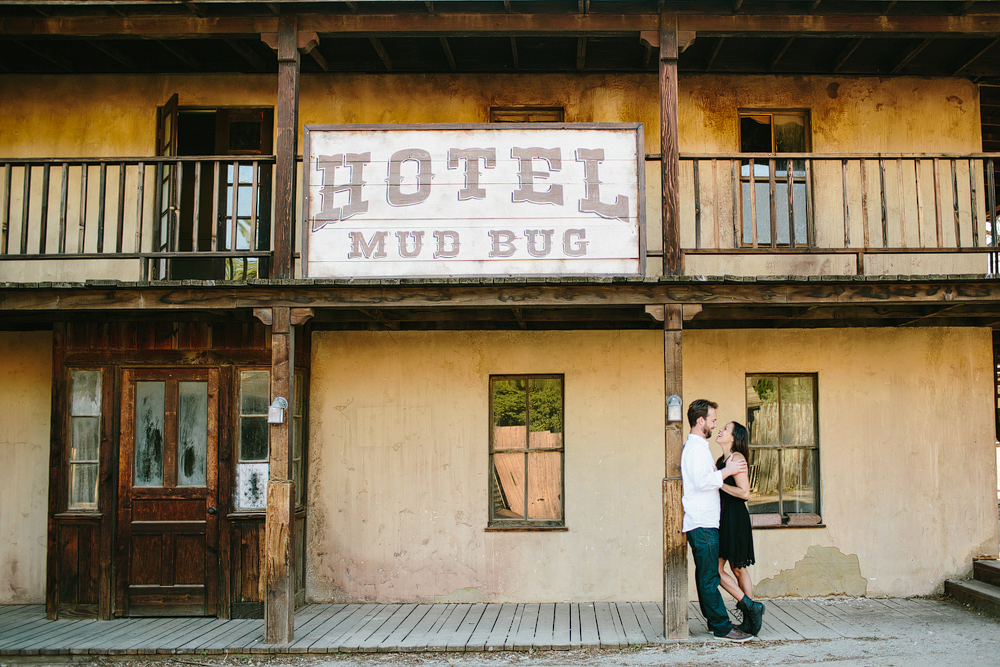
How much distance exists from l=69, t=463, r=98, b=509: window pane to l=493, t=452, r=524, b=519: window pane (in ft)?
13.6

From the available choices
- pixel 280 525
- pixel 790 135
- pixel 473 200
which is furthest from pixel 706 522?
pixel 790 135

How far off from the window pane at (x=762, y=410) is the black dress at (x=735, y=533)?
6.90 ft

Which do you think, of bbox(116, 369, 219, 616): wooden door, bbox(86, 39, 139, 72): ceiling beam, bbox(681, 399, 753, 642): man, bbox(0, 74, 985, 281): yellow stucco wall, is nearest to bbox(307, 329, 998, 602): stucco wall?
bbox(116, 369, 219, 616): wooden door

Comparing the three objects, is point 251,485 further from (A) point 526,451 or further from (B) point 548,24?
(B) point 548,24

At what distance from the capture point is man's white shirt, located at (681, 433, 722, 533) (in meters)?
6.69

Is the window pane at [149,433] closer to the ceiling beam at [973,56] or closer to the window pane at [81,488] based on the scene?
the window pane at [81,488]

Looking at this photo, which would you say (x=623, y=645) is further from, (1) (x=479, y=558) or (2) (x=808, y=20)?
(2) (x=808, y=20)

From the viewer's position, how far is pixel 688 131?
8992mm

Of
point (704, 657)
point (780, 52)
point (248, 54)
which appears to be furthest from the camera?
point (248, 54)

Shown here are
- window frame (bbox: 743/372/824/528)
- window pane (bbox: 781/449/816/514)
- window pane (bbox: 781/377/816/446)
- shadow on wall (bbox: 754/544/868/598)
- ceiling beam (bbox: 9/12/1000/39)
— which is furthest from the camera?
window pane (bbox: 781/377/816/446)

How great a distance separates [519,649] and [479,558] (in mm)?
1829

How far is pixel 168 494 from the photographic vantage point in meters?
8.17

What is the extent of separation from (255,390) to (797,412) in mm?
5796

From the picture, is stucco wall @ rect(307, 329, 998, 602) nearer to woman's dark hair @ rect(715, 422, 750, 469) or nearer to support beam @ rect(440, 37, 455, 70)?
woman's dark hair @ rect(715, 422, 750, 469)
